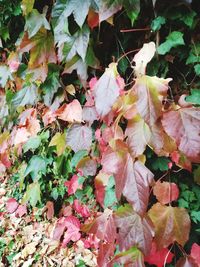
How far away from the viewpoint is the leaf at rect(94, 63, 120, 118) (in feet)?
4.90

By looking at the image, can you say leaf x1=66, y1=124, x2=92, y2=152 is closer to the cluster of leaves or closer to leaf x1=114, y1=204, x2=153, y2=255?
the cluster of leaves

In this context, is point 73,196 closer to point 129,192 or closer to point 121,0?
point 129,192

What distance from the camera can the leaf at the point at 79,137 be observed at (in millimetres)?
1834

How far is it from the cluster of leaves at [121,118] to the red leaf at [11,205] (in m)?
0.64

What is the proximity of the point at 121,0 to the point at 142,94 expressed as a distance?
471 mm

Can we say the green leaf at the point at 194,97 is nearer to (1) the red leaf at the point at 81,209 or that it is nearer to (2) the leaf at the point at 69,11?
(2) the leaf at the point at 69,11

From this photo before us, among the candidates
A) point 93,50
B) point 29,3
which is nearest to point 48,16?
point 29,3

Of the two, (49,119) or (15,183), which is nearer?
(49,119)

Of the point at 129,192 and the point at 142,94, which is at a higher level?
the point at 142,94

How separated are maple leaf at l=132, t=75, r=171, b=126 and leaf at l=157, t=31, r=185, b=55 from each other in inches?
7.9

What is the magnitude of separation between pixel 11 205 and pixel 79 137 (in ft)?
4.59

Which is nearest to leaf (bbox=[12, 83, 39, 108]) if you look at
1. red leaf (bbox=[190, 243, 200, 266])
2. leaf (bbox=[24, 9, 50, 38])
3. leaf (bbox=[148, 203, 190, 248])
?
leaf (bbox=[24, 9, 50, 38])

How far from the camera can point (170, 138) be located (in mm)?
1475

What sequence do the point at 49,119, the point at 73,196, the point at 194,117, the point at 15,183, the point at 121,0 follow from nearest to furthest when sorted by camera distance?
the point at 194,117 < the point at 121,0 < the point at 49,119 < the point at 73,196 < the point at 15,183
